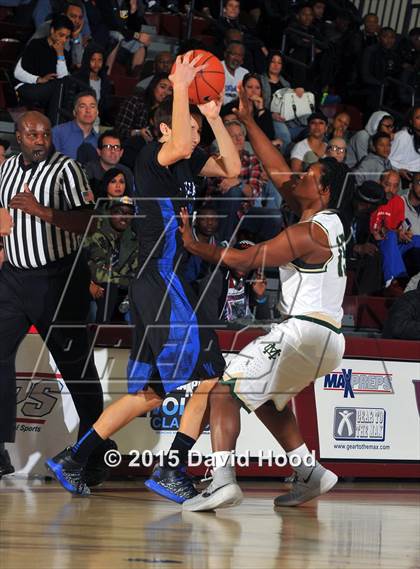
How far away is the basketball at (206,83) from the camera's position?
702 centimetres

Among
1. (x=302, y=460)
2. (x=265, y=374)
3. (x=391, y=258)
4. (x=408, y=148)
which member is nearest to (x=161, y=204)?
(x=265, y=374)

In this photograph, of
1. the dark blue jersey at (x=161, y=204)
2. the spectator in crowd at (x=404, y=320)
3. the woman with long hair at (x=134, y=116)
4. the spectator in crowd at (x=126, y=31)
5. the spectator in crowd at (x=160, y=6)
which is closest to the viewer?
the dark blue jersey at (x=161, y=204)

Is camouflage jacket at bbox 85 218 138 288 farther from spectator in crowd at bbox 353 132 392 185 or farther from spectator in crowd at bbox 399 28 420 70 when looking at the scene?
spectator in crowd at bbox 399 28 420 70

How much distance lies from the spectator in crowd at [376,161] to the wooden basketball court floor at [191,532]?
18.9ft

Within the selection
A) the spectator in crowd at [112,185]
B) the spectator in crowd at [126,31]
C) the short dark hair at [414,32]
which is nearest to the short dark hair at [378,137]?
the spectator in crowd at [126,31]

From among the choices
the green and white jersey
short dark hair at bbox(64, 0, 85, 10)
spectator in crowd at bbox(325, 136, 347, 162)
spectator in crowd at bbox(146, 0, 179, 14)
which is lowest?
spectator in crowd at bbox(325, 136, 347, 162)

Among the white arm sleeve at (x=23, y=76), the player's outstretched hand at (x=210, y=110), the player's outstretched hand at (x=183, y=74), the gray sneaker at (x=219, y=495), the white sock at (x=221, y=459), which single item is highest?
the player's outstretched hand at (x=183, y=74)

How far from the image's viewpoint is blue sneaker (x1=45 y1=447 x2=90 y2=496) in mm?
6797

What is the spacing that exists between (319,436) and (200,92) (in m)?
3.14

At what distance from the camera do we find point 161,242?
653cm

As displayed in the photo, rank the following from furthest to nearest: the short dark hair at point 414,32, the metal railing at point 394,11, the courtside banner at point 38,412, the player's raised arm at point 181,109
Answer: the metal railing at point 394,11
the short dark hair at point 414,32
the courtside banner at point 38,412
the player's raised arm at point 181,109

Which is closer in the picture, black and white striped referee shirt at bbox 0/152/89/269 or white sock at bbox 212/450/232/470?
white sock at bbox 212/450/232/470

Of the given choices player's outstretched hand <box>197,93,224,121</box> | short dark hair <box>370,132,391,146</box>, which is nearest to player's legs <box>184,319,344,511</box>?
player's outstretched hand <box>197,93,224,121</box>

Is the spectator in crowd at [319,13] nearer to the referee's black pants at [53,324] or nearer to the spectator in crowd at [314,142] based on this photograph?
the spectator in crowd at [314,142]
